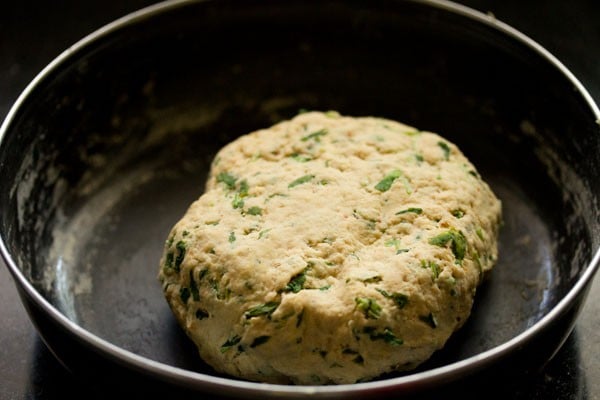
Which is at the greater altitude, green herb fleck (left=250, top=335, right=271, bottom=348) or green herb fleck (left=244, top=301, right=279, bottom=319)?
green herb fleck (left=244, top=301, right=279, bottom=319)

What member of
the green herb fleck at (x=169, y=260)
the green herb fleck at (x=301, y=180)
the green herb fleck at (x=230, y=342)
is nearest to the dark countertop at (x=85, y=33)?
the green herb fleck at (x=169, y=260)

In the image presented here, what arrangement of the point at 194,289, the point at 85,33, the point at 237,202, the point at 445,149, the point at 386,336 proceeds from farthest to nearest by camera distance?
the point at 85,33, the point at 445,149, the point at 237,202, the point at 194,289, the point at 386,336

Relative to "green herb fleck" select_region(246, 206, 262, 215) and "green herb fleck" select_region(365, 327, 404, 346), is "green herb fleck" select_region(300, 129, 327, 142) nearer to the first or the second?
"green herb fleck" select_region(246, 206, 262, 215)

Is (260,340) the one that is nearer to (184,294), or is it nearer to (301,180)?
(184,294)

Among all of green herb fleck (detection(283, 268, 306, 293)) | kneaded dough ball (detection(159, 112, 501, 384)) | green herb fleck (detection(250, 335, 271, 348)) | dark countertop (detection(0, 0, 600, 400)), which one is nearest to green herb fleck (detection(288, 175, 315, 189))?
kneaded dough ball (detection(159, 112, 501, 384))

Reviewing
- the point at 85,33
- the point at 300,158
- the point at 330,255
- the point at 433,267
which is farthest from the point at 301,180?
the point at 85,33

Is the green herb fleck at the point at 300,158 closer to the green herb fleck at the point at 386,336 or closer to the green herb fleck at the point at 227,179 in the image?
the green herb fleck at the point at 227,179

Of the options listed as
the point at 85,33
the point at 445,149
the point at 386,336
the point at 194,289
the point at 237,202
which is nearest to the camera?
the point at 386,336
